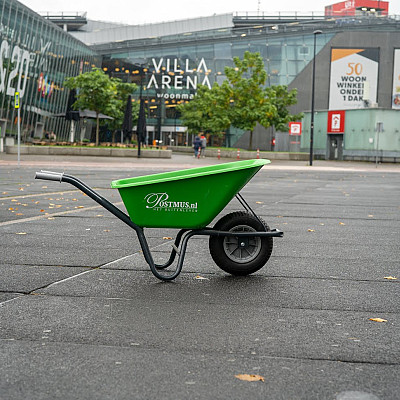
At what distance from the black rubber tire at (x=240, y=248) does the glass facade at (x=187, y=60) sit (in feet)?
225

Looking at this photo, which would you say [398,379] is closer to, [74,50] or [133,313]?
[133,313]

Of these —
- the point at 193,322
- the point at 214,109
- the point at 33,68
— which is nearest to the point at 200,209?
the point at 193,322

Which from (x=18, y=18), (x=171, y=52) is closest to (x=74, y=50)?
(x=171, y=52)

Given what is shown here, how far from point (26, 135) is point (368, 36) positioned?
39.0 m

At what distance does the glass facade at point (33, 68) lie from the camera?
1864 inches

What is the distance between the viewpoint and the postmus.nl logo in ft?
17.8

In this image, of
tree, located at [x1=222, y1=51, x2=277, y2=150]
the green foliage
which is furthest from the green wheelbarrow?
the green foliage

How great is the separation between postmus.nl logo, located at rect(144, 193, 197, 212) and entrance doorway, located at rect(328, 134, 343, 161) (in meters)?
49.9

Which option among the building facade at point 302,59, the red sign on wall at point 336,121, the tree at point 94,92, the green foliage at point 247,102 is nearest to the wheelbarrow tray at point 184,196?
Answer: the tree at point 94,92

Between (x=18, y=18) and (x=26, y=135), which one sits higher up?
(x=18, y=18)

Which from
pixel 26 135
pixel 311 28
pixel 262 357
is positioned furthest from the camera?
pixel 311 28

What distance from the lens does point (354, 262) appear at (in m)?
6.80

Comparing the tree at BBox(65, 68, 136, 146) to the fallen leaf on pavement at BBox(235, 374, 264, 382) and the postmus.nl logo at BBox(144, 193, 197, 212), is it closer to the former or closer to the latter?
the postmus.nl logo at BBox(144, 193, 197, 212)

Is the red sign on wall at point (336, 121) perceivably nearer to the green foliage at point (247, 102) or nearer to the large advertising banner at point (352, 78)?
the green foliage at point (247, 102)
